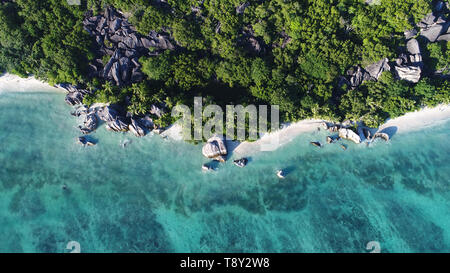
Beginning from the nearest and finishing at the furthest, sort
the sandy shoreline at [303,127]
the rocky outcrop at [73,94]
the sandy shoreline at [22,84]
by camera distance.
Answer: the sandy shoreline at [303,127], the rocky outcrop at [73,94], the sandy shoreline at [22,84]

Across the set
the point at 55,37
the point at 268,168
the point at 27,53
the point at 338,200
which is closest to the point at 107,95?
the point at 55,37

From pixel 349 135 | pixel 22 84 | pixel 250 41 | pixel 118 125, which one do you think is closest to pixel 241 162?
pixel 349 135

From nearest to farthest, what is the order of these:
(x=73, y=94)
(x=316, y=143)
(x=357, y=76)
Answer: (x=316, y=143)
(x=357, y=76)
(x=73, y=94)

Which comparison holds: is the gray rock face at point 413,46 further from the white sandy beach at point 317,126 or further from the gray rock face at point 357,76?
the white sandy beach at point 317,126

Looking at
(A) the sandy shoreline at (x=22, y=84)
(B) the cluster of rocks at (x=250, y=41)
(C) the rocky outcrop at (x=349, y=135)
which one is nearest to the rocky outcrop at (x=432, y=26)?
(C) the rocky outcrop at (x=349, y=135)

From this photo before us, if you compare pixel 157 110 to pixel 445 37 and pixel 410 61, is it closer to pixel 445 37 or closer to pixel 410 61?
pixel 410 61

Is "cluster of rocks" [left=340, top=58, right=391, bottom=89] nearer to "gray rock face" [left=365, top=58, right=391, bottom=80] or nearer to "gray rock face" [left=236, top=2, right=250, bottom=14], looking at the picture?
"gray rock face" [left=365, top=58, right=391, bottom=80]
